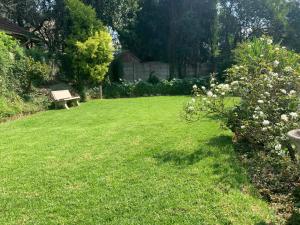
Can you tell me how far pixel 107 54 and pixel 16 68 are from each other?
5.45 metres

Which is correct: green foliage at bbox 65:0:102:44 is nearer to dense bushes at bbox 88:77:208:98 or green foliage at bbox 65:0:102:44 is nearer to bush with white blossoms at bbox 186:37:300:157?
dense bushes at bbox 88:77:208:98

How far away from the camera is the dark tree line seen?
21141mm

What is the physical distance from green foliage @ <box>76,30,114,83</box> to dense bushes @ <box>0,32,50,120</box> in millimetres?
3060

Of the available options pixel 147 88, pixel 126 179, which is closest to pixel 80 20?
pixel 147 88

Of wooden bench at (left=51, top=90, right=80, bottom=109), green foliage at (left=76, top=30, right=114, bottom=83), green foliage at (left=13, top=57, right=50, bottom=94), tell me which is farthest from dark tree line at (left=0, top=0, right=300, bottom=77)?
wooden bench at (left=51, top=90, right=80, bottom=109)

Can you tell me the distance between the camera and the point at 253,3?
84.1 ft

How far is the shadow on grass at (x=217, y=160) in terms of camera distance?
4.70m

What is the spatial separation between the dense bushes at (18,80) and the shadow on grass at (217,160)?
22.3 feet

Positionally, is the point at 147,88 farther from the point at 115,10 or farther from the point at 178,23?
the point at 178,23

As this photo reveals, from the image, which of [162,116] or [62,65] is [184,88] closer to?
[62,65]

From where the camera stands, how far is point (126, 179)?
470 cm

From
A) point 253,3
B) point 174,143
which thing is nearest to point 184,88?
point 253,3

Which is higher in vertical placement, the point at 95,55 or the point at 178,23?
the point at 178,23

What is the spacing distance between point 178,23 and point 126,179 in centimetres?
2029
